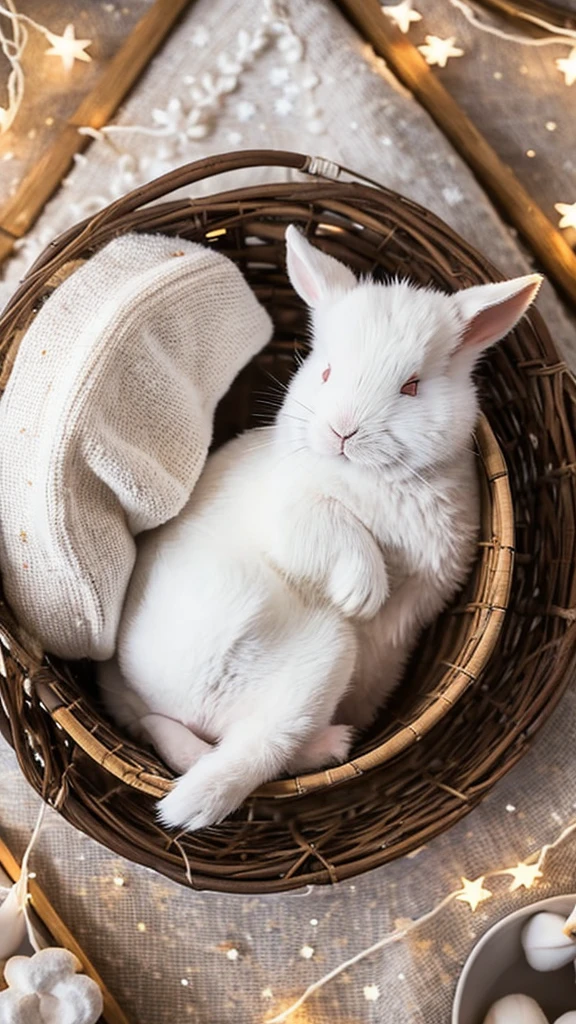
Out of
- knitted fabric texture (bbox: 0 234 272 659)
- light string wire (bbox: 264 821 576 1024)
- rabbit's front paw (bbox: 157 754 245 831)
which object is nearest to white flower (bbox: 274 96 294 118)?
knitted fabric texture (bbox: 0 234 272 659)

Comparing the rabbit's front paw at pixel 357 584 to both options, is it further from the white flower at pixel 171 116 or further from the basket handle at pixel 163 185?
the white flower at pixel 171 116

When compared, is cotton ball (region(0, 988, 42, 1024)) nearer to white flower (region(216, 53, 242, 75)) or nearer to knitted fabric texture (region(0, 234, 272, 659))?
knitted fabric texture (region(0, 234, 272, 659))

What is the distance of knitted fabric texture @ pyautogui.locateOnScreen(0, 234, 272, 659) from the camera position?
114 cm

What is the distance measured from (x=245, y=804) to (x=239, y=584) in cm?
28

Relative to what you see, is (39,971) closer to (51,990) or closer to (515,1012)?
(51,990)

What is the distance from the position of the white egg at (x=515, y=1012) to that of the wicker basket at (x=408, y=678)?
0.25 m

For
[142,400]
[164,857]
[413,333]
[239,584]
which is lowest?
[164,857]

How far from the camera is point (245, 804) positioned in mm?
1178

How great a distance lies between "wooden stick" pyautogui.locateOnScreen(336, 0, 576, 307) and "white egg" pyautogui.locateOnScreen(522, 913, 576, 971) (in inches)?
35.6

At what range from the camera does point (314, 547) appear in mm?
1166

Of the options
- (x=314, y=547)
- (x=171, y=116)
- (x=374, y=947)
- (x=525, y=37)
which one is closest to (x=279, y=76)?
(x=171, y=116)

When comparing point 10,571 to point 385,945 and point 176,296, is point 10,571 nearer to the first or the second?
point 176,296

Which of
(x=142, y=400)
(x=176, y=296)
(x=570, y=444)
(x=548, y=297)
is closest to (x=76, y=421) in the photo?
(x=142, y=400)

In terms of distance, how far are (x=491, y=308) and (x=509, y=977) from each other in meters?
0.88
